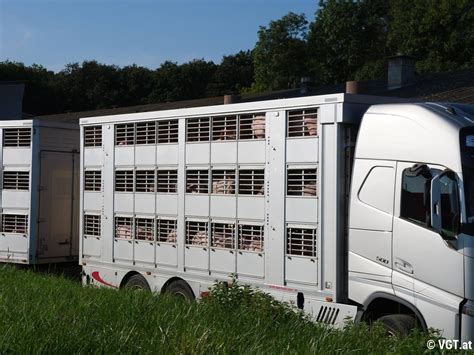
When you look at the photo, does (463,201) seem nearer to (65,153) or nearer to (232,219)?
(232,219)

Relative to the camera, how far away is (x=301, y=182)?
8.41m

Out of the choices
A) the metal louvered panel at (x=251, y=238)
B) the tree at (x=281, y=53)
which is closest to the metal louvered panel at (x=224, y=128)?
the metal louvered panel at (x=251, y=238)

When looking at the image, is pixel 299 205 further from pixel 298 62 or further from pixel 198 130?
pixel 298 62

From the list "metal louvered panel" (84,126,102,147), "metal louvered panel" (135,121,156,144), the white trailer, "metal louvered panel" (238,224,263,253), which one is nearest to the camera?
"metal louvered panel" (238,224,263,253)

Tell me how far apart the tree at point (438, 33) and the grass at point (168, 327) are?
32.5 metres

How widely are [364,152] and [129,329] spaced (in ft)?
11.4

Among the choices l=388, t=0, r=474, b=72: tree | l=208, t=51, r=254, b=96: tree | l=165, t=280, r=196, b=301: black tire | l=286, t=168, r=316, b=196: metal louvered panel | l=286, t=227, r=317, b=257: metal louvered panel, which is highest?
l=208, t=51, r=254, b=96: tree

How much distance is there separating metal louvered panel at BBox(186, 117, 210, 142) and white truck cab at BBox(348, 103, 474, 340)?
271cm

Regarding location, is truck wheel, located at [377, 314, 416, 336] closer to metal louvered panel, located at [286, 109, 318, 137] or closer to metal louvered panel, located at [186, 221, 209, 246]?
metal louvered panel, located at [286, 109, 318, 137]

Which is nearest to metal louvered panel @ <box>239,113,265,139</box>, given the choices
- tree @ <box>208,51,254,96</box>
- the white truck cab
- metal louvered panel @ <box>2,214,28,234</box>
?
the white truck cab

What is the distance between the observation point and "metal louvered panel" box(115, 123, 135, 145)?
1084 centimetres

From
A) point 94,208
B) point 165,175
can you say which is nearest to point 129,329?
point 165,175

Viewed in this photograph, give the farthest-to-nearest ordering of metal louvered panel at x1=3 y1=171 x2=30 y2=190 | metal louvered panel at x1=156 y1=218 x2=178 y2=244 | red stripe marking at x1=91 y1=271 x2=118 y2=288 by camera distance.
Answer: metal louvered panel at x1=3 y1=171 x2=30 y2=190, red stripe marking at x1=91 y1=271 x2=118 y2=288, metal louvered panel at x1=156 y1=218 x2=178 y2=244

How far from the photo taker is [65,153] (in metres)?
13.1
